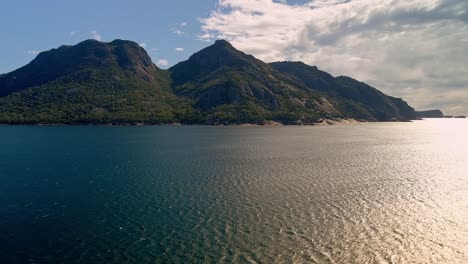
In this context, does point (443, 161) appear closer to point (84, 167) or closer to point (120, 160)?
point (120, 160)

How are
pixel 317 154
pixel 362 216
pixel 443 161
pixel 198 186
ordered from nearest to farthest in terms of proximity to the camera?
pixel 362 216, pixel 198 186, pixel 443 161, pixel 317 154

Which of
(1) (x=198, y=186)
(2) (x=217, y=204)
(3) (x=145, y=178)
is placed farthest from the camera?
(3) (x=145, y=178)

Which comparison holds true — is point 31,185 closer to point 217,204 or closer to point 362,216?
point 217,204

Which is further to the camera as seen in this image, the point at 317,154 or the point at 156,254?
the point at 317,154

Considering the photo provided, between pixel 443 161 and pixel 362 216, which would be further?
pixel 443 161

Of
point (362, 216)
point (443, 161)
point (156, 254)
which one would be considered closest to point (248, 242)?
point (156, 254)

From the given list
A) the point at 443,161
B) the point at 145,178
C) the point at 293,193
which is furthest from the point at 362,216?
the point at 443,161
